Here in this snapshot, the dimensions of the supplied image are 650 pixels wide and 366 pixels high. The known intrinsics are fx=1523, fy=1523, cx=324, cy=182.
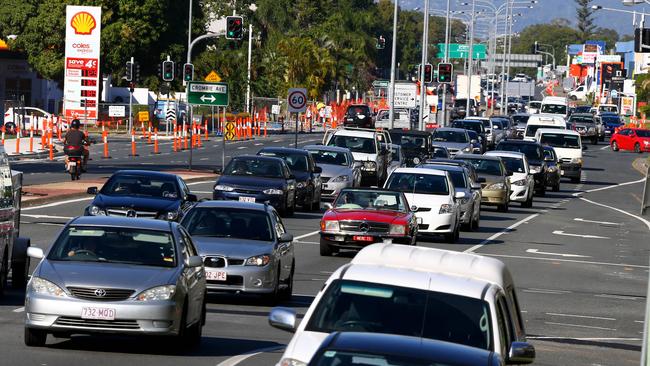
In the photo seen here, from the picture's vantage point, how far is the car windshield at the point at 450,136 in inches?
2485

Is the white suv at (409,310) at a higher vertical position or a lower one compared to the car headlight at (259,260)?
higher

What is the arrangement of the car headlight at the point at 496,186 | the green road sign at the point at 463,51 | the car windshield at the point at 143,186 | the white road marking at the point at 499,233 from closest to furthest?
the car windshield at the point at 143,186 → the white road marking at the point at 499,233 → the car headlight at the point at 496,186 → the green road sign at the point at 463,51

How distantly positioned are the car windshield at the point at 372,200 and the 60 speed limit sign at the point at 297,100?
875 inches

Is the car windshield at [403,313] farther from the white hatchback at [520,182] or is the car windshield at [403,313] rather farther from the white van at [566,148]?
the white van at [566,148]

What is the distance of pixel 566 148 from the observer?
6322 cm

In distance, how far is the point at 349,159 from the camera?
45688 mm

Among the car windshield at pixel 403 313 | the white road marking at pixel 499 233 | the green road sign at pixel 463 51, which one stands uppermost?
the green road sign at pixel 463 51

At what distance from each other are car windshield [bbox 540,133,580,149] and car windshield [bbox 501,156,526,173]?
14378mm

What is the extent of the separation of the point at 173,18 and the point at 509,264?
8388cm

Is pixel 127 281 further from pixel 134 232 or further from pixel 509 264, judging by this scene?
pixel 509 264

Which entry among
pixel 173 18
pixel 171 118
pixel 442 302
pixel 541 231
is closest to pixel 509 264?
pixel 541 231

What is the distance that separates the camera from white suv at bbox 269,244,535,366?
995 centimetres

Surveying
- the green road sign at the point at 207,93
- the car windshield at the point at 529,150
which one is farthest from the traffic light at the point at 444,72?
the green road sign at the point at 207,93

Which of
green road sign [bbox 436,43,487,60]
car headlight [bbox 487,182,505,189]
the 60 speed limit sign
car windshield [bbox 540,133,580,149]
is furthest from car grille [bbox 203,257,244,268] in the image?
A: green road sign [bbox 436,43,487,60]
